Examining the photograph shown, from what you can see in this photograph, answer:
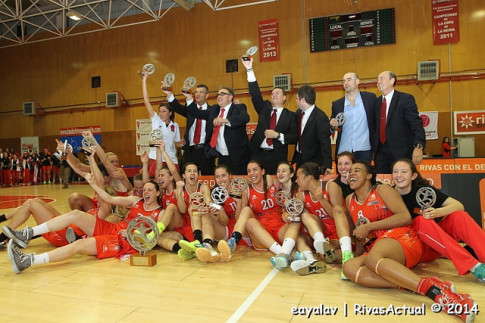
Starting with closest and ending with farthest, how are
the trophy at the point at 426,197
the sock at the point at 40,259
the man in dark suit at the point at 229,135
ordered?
the trophy at the point at 426,197
the sock at the point at 40,259
the man in dark suit at the point at 229,135

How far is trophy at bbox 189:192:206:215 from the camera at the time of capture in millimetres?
4525

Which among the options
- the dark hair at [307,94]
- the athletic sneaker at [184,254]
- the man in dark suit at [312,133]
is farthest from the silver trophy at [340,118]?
the athletic sneaker at [184,254]

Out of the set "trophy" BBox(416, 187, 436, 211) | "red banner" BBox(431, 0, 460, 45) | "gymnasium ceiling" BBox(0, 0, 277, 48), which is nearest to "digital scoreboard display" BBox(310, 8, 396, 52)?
"red banner" BBox(431, 0, 460, 45)

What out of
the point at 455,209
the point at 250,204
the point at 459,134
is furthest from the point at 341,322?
the point at 459,134

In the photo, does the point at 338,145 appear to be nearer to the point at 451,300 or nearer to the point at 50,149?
the point at 451,300

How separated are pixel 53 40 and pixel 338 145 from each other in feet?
60.8

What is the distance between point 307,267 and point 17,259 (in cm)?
290

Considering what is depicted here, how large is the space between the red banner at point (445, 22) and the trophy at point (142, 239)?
12.5 metres

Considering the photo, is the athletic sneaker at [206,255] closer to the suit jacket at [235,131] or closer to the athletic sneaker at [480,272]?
the suit jacket at [235,131]

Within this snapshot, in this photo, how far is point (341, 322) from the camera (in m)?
2.59

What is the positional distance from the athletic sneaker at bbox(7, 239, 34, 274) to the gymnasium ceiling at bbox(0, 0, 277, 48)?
13.0 meters

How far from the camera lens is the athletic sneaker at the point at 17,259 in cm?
373

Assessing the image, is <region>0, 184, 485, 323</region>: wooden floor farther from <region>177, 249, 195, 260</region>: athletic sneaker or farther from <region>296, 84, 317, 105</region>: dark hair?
<region>296, 84, 317, 105</region>: dark hair

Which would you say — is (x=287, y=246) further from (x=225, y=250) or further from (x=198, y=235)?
(x=198, y=235)
